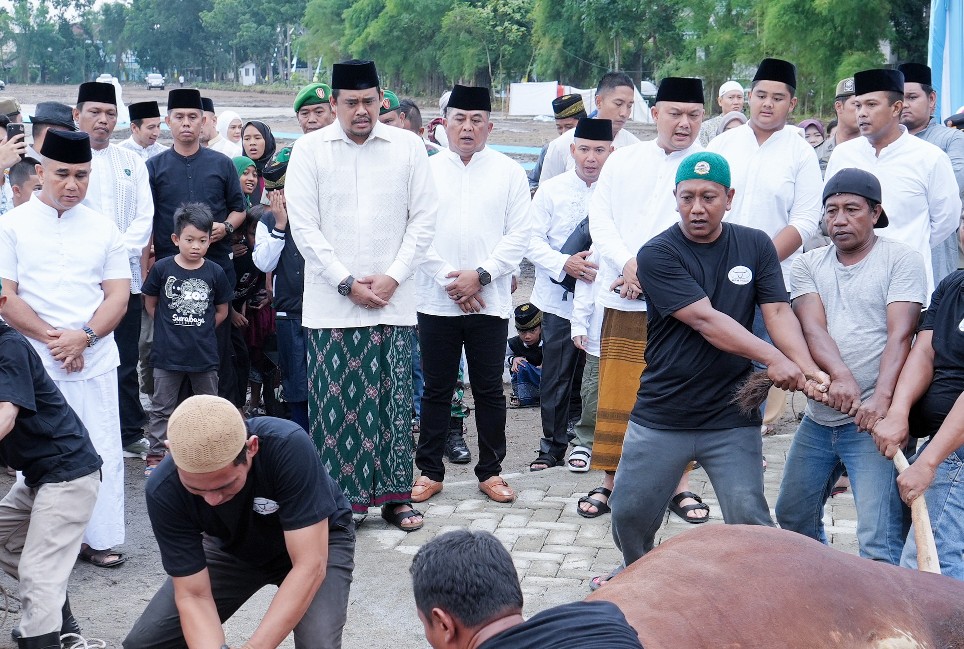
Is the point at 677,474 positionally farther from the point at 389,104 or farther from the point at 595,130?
the point at 389,104

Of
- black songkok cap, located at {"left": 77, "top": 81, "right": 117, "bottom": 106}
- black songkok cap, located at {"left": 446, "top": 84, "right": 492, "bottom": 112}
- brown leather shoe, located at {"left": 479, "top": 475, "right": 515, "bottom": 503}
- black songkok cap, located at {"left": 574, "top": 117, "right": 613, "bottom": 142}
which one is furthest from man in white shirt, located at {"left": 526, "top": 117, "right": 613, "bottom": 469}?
black songkok cap, located at {"left": 77, "top": 81, "right": 117, "bottom": 106}

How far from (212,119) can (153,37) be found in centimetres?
10607

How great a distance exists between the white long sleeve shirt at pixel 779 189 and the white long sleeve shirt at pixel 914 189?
13.6 inches

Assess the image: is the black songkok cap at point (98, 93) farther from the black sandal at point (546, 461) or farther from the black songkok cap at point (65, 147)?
the black sandal at point (546, 461)

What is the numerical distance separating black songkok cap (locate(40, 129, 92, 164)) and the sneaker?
2466 mm

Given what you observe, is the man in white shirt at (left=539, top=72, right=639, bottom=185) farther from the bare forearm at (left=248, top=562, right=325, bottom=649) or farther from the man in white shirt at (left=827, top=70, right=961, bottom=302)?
the bare forearm at (left=248, top=562, right=325, bottom=649)

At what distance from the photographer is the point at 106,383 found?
588 centimetres

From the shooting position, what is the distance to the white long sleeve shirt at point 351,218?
6.04m

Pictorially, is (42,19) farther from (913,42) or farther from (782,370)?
(782,370)

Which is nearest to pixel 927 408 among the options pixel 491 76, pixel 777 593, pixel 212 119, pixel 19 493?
pixel 777 593

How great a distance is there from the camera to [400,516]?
6.21 m

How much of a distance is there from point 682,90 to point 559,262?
1.42 m

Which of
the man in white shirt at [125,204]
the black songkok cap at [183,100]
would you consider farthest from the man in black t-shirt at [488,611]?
the black songkok cap at [183,100]

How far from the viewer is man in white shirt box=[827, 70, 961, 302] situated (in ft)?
20.4
